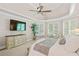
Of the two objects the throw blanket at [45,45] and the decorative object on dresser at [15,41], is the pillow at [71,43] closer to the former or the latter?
the throw blanket at [45,45]

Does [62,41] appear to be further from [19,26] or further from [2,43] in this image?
[2,43]

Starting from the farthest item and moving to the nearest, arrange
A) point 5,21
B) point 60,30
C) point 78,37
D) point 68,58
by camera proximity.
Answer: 1. point 5,21
2. point 60,30
3. point 78,37
4. point 68,58

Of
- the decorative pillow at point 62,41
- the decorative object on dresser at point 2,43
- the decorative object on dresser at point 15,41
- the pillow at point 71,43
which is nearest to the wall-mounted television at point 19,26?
the decorative object on dresser at point 15,41

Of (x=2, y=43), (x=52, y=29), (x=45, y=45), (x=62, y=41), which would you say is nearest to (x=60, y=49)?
(x=62, y=41)

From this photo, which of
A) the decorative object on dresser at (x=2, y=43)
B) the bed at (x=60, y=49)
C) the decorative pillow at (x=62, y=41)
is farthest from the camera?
the decorative object on dresser at (x=2, y=43)

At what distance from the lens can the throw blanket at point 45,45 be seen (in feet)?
7.14

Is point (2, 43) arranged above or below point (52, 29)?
below

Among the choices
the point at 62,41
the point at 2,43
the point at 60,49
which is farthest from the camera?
the point at 2,43

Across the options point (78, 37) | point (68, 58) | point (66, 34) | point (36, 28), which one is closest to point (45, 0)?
point (36, 28)

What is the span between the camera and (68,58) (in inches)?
80.8

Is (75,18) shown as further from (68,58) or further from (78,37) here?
(68,58)

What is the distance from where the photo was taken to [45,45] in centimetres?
225

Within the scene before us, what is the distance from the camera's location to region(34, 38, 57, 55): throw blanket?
2.18 meters

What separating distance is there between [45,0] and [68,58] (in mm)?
1166
